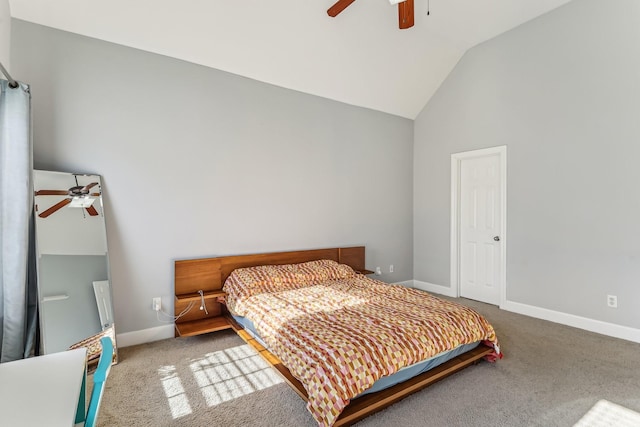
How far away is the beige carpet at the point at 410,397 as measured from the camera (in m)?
1.91

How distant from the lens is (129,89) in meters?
2.87

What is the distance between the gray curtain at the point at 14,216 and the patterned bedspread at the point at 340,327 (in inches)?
57.2

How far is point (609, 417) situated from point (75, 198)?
399 centimetres

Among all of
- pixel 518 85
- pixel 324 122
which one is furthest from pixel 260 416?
pixel 518 85

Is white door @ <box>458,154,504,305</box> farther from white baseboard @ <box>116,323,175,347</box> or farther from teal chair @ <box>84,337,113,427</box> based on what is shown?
teal chair @ <box>84,337,113,427</box>

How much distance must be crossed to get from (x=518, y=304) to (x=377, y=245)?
184 cm

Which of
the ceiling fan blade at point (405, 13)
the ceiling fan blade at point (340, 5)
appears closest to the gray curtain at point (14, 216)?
the ceiling fan blade at point (340, 5)

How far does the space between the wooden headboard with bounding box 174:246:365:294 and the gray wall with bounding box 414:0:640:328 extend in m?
2.56

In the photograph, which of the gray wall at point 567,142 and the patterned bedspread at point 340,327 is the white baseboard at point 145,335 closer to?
the patterned bedspread at point 340,327

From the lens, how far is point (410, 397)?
83.4 inches

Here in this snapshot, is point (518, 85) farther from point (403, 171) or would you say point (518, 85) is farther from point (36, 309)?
point (36, 309)

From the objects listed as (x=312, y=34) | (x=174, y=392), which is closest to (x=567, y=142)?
(x=312, y=34)

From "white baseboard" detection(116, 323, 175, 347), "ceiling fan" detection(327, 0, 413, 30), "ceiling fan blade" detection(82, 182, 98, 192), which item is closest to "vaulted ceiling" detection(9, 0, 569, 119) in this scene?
"ceiling fan" detection(327, 0, 413, 30)

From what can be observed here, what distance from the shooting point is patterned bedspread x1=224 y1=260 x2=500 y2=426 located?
5.85 ft
